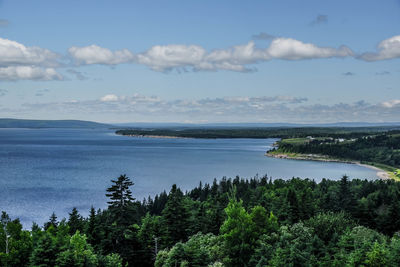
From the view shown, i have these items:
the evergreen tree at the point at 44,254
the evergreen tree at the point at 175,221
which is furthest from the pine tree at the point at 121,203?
the evergreen tree at the point at 175,221

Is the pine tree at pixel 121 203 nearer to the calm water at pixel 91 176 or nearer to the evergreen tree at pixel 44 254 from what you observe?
the evergreen tree at pixel 44 254

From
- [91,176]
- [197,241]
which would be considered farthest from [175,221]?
[91,176]

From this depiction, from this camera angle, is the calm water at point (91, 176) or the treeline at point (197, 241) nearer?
the treeline at point (197, 241)

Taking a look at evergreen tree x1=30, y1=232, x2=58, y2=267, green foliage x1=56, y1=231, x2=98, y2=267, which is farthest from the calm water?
green foliage x1=56, y1=231, x2=98, y2=267

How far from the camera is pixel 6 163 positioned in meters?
171

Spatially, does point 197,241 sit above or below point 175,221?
above

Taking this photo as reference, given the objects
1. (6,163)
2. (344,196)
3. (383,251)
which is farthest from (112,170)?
(383,251)

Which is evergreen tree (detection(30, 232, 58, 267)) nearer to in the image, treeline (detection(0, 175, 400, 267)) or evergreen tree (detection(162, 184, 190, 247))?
treeline (detection(0, 175, 400, 267))

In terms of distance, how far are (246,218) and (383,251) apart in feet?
41.8

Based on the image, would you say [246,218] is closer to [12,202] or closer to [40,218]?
[40,218]

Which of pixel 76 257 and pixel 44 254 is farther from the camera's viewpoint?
pixel 44 254

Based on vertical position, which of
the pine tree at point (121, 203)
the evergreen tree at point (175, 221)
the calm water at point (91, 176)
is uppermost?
the pine tree at point (121, 203)

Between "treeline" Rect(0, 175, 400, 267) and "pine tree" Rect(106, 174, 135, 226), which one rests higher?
"pine tree" Rect(106, 174, 135, 226)

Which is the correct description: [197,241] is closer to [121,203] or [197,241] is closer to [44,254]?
[121,203]
